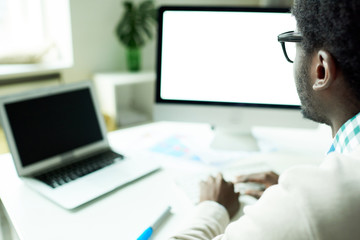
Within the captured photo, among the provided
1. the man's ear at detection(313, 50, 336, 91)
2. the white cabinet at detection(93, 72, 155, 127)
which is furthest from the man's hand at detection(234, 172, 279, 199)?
the white cabinet at detection(93, 72, 155, 127)

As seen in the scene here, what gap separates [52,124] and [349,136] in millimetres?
760

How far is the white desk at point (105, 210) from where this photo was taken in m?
0.71

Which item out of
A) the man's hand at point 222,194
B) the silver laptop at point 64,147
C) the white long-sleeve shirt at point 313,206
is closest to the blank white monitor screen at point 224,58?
the silver laptop at point 64,147

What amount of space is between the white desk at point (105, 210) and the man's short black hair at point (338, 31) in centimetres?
48

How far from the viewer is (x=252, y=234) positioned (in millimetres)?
503

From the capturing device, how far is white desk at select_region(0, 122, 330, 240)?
707 mm

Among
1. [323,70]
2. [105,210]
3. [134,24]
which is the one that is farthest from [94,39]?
[323,70]

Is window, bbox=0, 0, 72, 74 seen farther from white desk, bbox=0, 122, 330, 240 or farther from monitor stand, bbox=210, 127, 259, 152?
monitor stand, bbox=210, 127, 259, 152

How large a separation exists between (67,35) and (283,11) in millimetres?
2238

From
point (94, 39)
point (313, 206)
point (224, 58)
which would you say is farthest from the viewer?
point (94, 39)

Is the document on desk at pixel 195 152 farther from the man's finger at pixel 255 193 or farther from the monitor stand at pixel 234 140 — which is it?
the man's finger at pixel 255 193

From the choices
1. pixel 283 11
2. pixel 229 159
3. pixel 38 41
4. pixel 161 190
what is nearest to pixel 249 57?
pixel 283 11

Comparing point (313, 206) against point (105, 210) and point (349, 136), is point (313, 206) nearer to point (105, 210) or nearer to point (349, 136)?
point (349, 136)

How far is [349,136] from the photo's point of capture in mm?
558
